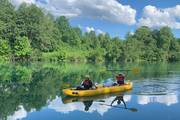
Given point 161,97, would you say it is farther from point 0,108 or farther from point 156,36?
point 156,36

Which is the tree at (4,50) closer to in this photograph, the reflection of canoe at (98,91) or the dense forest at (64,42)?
the dense forest at (64,42)

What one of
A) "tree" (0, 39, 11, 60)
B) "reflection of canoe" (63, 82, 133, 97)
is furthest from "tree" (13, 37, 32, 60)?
"reflection of canoe" (63, 82, 133, 97)

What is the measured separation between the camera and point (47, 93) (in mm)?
26359

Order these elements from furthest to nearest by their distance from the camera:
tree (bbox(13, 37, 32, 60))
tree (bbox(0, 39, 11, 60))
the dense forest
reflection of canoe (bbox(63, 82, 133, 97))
Result: the dense forest
tree (bbox(13, 37, 32, 60))
tree (bbox(0, 39, 11, 60))
reflection of canoe (bbox(63, 82, 133, 97))

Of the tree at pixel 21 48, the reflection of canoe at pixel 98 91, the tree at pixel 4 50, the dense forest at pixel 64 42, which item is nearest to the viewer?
the reflection of canoe at pixel 98 91

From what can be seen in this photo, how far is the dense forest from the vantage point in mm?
81250

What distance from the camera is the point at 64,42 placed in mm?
103938

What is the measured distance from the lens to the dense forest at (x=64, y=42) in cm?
8125

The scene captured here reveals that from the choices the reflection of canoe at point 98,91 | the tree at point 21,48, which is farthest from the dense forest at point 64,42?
the reflection of canoe at point 98,91

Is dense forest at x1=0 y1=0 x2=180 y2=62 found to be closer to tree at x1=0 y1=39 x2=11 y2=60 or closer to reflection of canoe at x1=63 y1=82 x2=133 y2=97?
tree at x1=0 y1=39 x2=11 y2=60

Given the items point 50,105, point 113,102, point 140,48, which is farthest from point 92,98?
point 140,48

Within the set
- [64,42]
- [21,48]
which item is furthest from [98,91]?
[64,42]

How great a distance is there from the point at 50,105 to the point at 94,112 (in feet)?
11.4

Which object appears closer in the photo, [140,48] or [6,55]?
[6,55]
